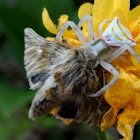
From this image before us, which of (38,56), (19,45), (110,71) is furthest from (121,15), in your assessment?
(19,45)

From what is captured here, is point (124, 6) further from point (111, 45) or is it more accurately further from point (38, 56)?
point (38, 56)

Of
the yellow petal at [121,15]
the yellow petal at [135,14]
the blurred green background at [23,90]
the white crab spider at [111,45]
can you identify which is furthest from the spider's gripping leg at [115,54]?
the blurred green background at [23,90]

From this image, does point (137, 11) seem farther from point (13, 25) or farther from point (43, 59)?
point (13, 25)

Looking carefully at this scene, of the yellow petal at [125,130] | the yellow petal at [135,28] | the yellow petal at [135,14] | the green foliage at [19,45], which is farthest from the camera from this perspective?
the green foliage at [19,45]

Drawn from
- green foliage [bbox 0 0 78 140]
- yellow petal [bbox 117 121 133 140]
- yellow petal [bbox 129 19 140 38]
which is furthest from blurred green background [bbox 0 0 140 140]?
yellow petal [bbox 117 121 133 140]

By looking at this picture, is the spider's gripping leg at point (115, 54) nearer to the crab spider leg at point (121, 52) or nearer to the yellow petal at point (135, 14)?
the crab spider leg at point (121, 52)

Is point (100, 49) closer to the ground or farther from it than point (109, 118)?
farther from it

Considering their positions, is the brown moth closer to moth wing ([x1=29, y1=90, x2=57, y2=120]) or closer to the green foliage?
moth wing ([x1=29, y1=90, x2=57, y2=120])
